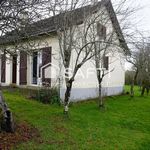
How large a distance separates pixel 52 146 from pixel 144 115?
7.39m

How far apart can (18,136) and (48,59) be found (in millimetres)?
8492

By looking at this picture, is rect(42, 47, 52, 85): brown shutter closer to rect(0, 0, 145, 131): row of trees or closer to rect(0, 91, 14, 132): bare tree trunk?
rect(0, 0, 145, 131): row of trees

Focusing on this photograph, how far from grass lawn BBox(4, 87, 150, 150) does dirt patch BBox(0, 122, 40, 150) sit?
0.24 metres

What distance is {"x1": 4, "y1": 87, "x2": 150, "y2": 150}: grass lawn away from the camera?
754cm

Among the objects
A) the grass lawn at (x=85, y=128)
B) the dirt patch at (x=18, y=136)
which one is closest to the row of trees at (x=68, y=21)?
the grass lawn at (x=85, y=128)

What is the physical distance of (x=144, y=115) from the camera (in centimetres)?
1310

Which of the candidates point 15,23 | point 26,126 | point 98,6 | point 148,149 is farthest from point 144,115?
point 15,23

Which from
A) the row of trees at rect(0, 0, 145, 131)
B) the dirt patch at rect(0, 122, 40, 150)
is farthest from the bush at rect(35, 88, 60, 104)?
the dirt patch at rect(0, 122, 40, 150)

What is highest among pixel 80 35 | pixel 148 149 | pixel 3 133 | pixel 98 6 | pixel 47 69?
pixel 98 6

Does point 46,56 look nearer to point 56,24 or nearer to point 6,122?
point 56,24

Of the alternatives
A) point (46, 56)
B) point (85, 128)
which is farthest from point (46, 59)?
point (85, 128)

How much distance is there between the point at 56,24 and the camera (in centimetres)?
1062

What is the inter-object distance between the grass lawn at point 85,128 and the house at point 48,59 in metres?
2.49

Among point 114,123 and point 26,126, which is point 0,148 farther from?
point 114,123
